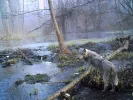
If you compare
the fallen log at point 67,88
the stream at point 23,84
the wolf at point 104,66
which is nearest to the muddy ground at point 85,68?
the fallen log at point 67,88

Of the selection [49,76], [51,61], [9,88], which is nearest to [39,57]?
[51,61]

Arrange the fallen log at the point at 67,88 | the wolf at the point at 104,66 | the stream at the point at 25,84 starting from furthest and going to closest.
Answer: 1. the stream at the point at 25,84
2. the wolf at the point at 104,66
3. the fallen log at the point at 67,88

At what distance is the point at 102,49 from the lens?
71.1 ft

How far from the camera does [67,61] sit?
17.3m

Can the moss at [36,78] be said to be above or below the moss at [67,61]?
below

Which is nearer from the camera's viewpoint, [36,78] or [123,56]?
[36,78]

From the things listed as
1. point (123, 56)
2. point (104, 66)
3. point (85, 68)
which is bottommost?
point (85, 68)

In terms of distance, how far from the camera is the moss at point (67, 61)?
16.6 m

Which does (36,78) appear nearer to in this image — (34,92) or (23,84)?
(23,84)

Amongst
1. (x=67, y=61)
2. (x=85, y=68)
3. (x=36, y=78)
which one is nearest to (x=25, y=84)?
(x=36, y=78)

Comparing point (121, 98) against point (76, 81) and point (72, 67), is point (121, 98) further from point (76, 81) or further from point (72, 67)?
point (72, 67)

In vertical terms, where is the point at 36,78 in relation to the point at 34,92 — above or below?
above

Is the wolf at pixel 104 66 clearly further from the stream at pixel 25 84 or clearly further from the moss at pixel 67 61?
the moss at pixel 67 61

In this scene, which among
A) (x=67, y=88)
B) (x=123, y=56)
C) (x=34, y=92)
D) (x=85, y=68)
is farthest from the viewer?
(x=123, y=56)
